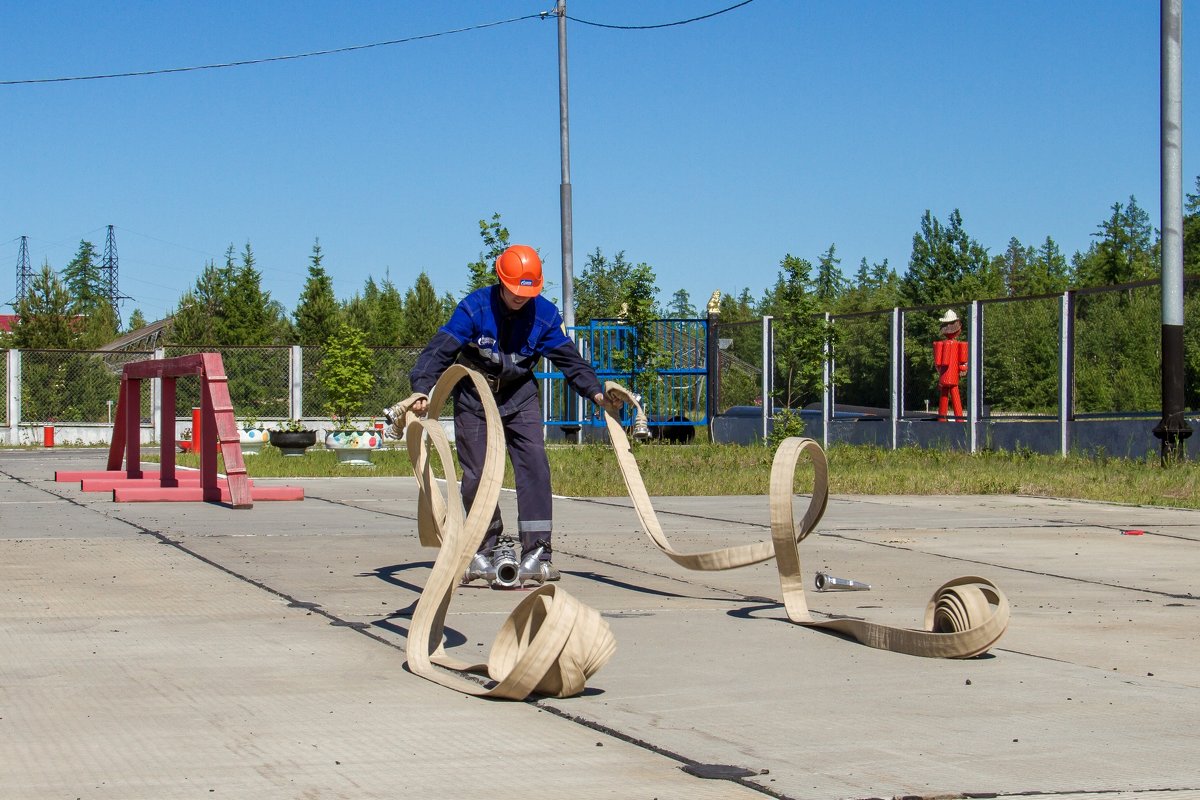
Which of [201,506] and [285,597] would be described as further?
[201,506]

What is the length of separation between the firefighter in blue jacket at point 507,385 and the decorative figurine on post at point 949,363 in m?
16.9

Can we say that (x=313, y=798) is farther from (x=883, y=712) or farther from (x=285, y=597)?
(x=285, y=597)

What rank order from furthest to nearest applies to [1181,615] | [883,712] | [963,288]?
[963,288]
[1181,615]
[883,712]

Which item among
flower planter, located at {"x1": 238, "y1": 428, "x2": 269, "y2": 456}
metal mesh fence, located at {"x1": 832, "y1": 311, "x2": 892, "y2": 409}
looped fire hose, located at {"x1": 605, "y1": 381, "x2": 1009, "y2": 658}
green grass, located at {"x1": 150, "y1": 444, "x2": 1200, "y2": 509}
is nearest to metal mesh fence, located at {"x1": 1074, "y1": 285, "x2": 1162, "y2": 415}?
green grass, located at {"x1": 150, "y1": 444, "x2": 1200, "y2": 509}

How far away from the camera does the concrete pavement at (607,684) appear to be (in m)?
3.73

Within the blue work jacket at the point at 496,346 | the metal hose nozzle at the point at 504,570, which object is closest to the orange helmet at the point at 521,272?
the blue work jacket at the point at 496,346

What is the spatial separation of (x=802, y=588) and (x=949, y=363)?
17700mm

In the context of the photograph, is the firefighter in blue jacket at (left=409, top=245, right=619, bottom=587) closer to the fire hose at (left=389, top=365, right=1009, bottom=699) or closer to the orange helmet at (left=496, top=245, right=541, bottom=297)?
the orange helmet at (left=496, top=245, right=541, bottom=297)

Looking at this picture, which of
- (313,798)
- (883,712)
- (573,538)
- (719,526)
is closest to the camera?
(313,798)

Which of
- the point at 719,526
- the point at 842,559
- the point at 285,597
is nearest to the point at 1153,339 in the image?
the point at 719,526

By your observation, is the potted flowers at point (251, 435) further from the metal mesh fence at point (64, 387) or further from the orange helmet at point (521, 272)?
the orange helmet at point (521, 272)

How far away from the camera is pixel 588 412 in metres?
30.2

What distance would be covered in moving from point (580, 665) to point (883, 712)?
982 millimetres

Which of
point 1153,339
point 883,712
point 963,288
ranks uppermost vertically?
point 963,288
